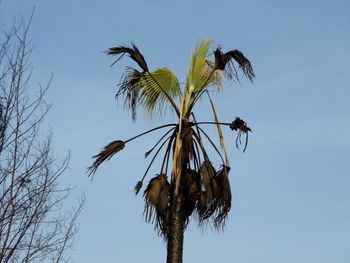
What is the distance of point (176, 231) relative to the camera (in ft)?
44.8

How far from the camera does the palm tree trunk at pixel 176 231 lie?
13.5 metres

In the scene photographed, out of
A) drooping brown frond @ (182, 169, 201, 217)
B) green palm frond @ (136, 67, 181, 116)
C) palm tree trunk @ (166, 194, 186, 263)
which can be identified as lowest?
palm tree trunk @ (166, 194, 186, 263)

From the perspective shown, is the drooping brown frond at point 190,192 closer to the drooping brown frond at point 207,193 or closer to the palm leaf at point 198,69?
the drooping brown frond at point 207,193

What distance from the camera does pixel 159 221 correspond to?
1417cm

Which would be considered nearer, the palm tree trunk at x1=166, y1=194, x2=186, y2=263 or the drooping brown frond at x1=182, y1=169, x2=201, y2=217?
the palm tree trunk at x1=166, y1=194, x2=186, y2=263

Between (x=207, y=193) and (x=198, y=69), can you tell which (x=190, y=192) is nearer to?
(x=207, y=193)

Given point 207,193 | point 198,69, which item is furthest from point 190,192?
point 198,69

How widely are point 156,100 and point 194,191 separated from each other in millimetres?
2329

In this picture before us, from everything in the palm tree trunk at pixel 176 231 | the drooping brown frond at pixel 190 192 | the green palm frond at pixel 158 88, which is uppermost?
the green palm frond at pixel 158 88

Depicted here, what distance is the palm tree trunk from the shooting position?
44.2ft

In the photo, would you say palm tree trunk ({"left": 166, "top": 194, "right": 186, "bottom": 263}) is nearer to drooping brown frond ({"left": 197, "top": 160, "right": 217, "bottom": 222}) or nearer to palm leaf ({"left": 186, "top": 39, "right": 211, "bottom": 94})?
drooping brown frond ({"left": 197, "top": 160, "right": 217, "bottom": 222})

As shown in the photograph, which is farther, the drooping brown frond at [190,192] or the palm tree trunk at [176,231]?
the drooping brown frond at [190,192]

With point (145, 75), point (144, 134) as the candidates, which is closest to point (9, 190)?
point (144, 134)

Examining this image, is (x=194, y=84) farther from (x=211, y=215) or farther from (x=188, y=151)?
(x=211, y=215)
